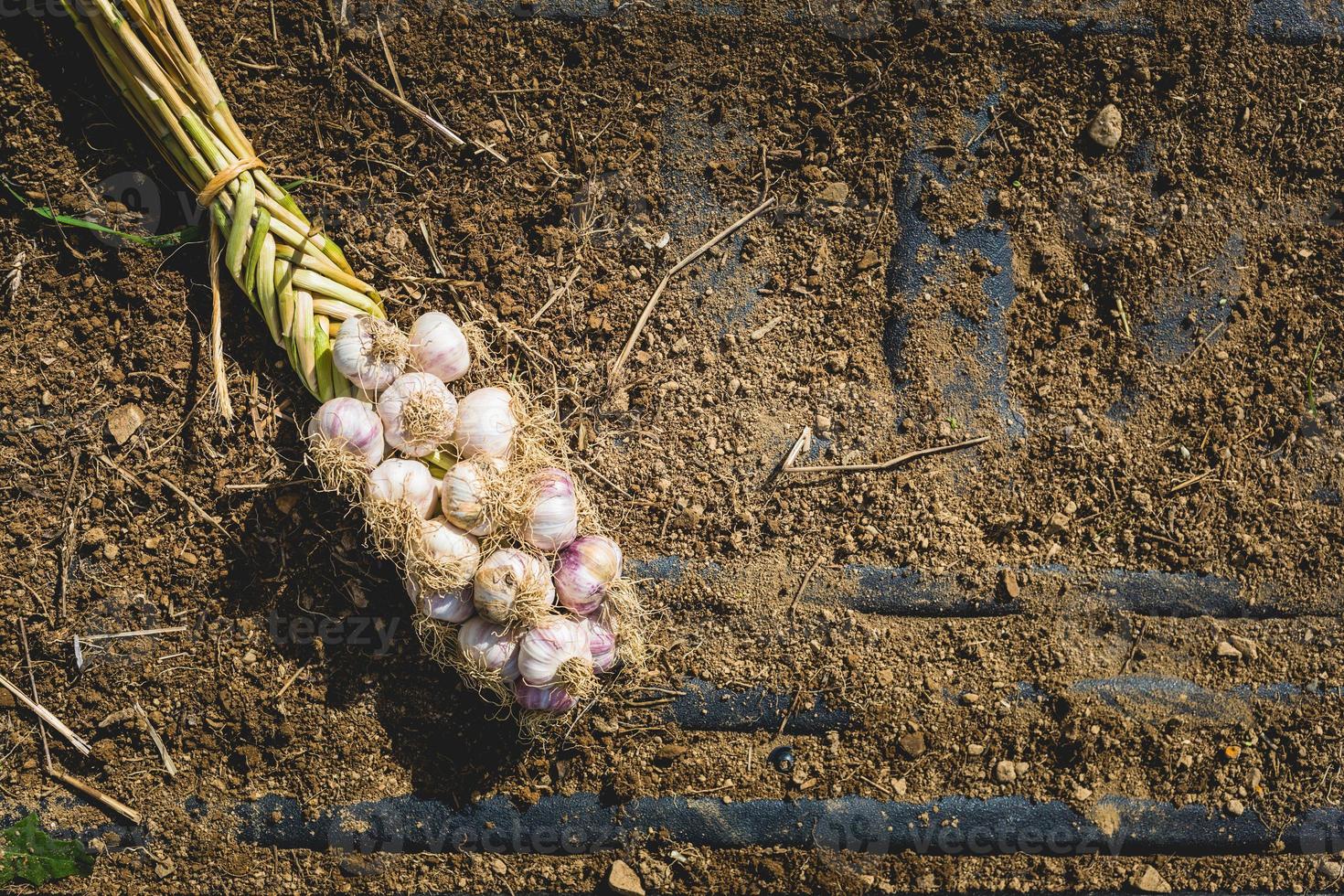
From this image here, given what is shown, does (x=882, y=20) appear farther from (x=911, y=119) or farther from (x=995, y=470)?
(x=995, y=470)

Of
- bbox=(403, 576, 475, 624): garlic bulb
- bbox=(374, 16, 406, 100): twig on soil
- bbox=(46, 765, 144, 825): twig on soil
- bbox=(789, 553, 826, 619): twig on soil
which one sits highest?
bbox=(374, 16, 406, 100): twig on soil

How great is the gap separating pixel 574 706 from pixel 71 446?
1.35 metres

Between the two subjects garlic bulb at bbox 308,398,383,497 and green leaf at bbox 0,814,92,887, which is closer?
garlic bulb at bbox 308,398,383,497

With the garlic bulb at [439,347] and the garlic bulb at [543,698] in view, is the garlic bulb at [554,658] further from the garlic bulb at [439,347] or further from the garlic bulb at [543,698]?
the garlic bulb at [439,347]

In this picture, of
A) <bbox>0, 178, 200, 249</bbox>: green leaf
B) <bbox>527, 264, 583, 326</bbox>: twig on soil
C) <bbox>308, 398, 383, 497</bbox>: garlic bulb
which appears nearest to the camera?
<bbox>308, 398, 383, 497</bbox>: garlic bulb

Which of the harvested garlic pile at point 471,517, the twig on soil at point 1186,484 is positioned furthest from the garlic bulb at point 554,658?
the twig on soil at point 1186,484

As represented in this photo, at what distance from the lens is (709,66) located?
200 cm

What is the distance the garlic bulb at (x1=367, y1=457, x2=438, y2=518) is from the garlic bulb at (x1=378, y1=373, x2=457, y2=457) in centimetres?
5

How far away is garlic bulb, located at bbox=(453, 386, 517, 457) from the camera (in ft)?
6.01

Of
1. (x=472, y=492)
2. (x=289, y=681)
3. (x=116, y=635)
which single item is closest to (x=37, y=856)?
(x=116, y=635)

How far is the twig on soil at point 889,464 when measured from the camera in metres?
2.03

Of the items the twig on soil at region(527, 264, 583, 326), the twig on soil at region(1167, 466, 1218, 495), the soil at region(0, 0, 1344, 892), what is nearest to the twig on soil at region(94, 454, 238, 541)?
the soil at region(0, 0, 1344, 892)

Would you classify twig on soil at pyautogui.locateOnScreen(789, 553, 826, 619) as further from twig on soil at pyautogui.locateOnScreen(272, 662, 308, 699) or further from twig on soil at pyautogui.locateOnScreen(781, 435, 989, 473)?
twig on soil at pyautogui.locateOnScreen(272, 662, 308, 699)

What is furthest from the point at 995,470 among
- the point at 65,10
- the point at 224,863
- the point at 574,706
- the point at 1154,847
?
the point at 65,10
